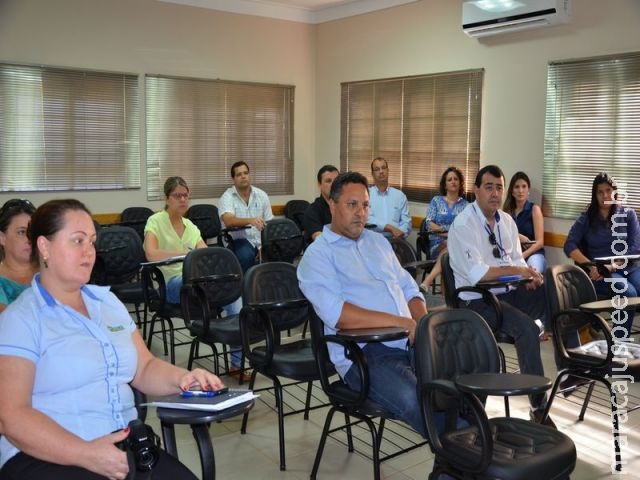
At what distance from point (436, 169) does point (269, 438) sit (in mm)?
4294

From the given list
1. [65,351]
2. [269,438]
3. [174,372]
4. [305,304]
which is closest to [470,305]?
[305,304]

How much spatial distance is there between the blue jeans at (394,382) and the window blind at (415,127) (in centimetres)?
419

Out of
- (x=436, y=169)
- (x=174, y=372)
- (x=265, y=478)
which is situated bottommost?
(x=265, y=478)

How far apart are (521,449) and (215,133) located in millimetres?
6086

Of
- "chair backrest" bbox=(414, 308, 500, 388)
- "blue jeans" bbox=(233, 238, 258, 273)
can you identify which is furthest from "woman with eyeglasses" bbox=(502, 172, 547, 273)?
"chair backrest" bbox=(414, 308, 500, 388)

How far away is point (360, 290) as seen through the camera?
9.31 feet

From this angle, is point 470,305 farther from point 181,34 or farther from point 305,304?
point 181,34

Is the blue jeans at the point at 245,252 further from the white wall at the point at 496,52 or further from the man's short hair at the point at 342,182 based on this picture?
the man's short hair at the point at 342,182

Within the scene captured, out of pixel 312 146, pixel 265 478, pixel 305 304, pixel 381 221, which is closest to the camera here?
pixel 265 478

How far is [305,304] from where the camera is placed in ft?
10.4

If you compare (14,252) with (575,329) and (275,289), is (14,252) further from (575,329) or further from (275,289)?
(575,329)

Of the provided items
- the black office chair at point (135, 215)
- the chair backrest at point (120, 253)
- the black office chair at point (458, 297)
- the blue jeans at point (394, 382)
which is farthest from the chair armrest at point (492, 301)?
the black office chair at point (135, 215)

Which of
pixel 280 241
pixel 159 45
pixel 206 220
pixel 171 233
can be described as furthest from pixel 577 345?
pixel 159 45

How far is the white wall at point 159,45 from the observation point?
20.5 ft
